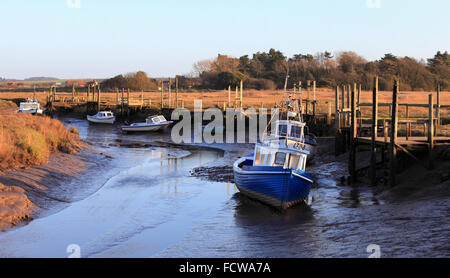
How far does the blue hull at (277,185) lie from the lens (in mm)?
18125

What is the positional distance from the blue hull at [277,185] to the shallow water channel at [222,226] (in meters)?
0.38

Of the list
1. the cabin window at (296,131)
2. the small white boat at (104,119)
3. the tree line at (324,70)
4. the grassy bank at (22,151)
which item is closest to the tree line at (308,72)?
the tree line at (324,70)

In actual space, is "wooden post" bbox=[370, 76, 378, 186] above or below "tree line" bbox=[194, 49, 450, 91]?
below

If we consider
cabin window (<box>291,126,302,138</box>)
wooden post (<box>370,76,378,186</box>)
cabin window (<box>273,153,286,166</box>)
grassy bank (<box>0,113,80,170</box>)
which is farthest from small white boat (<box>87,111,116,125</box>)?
wooden post (<box>370,76,378,186</box>)

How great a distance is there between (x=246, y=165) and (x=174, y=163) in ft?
35.0

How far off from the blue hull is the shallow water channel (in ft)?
1.25

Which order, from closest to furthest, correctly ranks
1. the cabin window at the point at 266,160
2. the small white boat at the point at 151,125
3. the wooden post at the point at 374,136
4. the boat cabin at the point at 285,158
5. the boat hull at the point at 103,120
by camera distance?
the boat cabin at the point at 285,158, the cabin window at the point at 266,160, the wooden post at the point at 374,136, the small white boat at the point at 151,125, the boat hull at the point at 103,120

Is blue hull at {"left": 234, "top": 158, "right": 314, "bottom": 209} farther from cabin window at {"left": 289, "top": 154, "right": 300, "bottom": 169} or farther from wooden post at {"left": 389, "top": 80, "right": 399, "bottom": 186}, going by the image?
wooden post at {"left": 389, "top": 80, "right": 399, "bottom": 186}

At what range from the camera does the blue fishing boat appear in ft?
59.7

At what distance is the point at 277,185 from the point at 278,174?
1.25 ft

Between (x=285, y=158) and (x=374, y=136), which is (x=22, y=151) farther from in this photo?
(x=374, y=136)

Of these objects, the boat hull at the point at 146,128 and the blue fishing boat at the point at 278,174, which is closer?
the blue fishing boat at the point at 278,174

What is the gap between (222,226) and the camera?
16.5 metres

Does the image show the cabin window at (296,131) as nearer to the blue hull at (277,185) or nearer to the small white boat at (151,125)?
the blue hull at (277,185)
